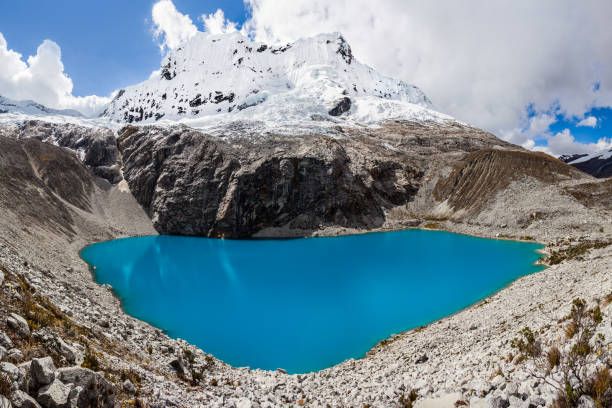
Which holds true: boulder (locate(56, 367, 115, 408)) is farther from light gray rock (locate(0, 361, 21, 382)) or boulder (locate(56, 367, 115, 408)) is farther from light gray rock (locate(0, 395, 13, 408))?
light gray rock (locate(0, 395, 13, 408))

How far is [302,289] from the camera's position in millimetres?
33719

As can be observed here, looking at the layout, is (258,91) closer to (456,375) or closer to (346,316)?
(346,316)

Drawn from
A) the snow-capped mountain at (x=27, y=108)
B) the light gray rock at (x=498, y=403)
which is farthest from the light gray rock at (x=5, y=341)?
the snow-capped mountain at (x=27, y=108)

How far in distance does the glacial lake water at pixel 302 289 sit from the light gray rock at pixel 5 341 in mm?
13815

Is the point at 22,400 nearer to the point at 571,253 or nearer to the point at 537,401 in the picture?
the point at 537,401

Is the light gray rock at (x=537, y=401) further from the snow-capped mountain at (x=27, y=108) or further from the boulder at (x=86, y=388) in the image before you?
the snow-capped mountain at (x=27, y=108)

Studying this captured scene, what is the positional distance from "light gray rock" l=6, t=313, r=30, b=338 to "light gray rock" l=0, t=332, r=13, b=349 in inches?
25.4

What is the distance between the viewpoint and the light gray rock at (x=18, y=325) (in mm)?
8250

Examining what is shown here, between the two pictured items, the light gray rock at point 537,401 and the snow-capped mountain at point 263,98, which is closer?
the light gray rock at point 537,401

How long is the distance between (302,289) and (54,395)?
1120 inches

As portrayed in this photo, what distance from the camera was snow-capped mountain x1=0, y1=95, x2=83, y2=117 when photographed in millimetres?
163250

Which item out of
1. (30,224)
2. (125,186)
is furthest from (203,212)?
(30,224)

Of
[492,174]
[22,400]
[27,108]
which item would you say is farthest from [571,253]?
[27,108]

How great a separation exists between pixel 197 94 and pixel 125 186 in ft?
354
